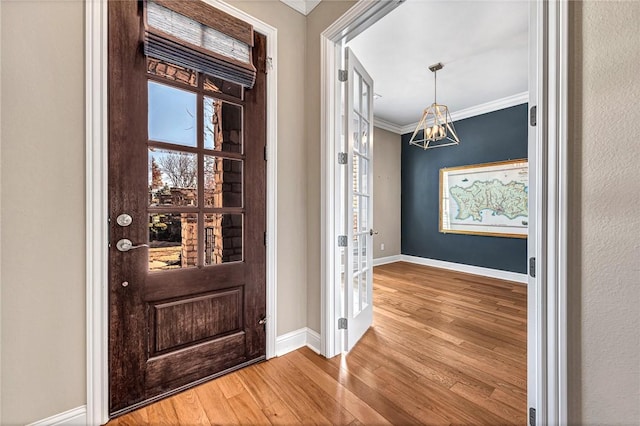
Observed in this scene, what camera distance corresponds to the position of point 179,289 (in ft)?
5.18

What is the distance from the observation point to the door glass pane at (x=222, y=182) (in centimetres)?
169

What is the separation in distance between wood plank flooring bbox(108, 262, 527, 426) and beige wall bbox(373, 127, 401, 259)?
265 cm

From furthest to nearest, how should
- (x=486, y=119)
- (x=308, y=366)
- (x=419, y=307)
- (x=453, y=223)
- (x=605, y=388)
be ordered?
(x=453, y=223) → (x=486, y=119) → (x=419, y=307) → (x=308, y=366) → (x=605, y=388)

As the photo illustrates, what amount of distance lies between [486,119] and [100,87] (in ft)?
16.3

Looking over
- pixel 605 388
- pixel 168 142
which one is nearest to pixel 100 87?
pixel 168 142

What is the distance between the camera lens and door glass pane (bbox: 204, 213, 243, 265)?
66.7 inches

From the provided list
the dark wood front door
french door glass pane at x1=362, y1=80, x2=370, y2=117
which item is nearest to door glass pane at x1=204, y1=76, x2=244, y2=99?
the dark wood front door

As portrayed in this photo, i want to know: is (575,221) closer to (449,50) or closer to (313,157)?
(313,157)

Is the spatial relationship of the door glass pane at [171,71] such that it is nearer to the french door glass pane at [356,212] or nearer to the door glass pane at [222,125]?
the door glass pane at [222,125]

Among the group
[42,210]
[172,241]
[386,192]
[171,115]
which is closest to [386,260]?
[386,192]

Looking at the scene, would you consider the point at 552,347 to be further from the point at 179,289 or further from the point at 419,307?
the point at 419,307

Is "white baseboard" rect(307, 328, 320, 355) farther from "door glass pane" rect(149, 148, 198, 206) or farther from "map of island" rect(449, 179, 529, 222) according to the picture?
"map of island" rect(449, 179, 529, 222)

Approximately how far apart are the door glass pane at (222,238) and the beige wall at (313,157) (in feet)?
1.81

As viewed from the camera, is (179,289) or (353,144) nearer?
(179,289)
